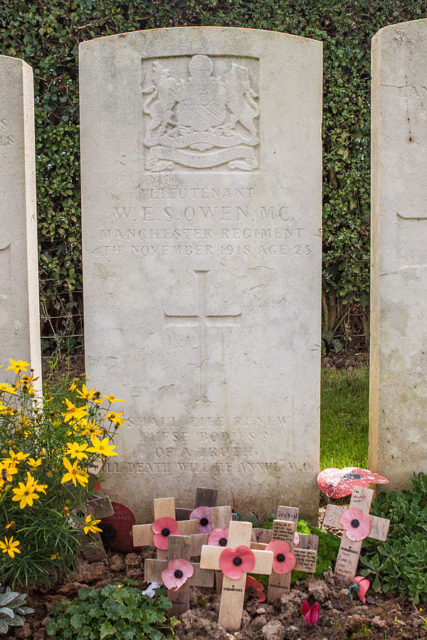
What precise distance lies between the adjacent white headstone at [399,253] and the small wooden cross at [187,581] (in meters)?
1.15

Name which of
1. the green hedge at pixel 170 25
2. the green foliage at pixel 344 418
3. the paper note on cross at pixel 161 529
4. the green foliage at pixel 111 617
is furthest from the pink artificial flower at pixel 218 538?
the green hedge at pixel 170 25

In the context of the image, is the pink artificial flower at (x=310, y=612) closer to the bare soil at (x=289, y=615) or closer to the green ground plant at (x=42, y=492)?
the bare soil at (x=289, y=615)

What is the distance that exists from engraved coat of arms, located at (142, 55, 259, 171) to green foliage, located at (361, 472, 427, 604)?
1811mm

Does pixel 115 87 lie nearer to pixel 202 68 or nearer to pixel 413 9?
pixel 202 68

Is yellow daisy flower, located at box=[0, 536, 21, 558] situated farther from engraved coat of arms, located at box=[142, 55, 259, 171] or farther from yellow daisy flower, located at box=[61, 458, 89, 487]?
engraved coat of arms, located at box=[142, 55, 259, 171]

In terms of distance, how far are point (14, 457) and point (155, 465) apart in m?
1.11

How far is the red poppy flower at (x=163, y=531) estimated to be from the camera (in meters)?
2.89

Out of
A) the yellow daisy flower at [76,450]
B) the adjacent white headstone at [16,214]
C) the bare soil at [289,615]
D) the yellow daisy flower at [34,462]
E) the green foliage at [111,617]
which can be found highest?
the adjacent white headstone at [16,214]

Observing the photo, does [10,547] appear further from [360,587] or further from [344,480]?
[344,480]

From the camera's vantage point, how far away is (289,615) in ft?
8.69

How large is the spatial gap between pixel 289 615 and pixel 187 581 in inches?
16.9

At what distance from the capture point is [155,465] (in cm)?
345

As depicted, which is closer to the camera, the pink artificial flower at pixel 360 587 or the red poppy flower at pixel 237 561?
the red poppy flower at pixel 237 561

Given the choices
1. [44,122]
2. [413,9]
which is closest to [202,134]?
[44,122]
